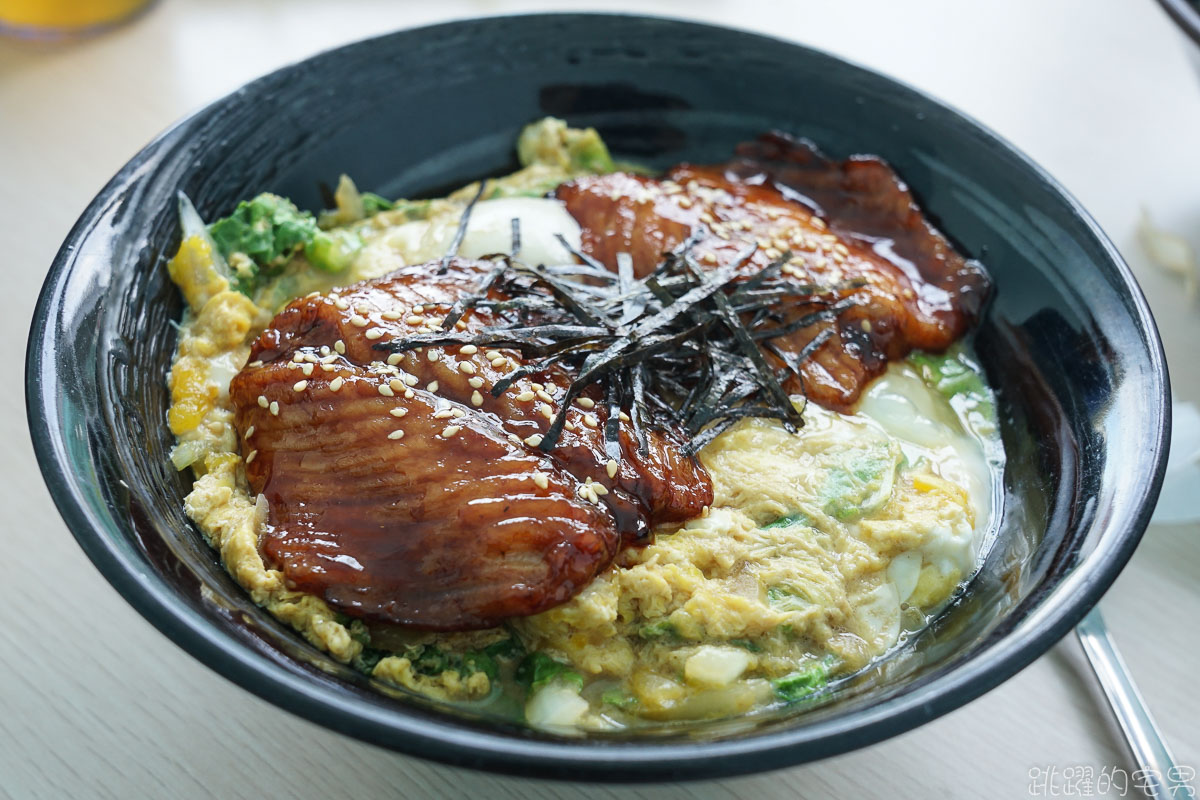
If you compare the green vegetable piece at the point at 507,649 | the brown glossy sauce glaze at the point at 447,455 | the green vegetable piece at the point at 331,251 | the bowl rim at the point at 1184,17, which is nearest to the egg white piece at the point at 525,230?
the brown glossy sauce glaze at the point at 447,455

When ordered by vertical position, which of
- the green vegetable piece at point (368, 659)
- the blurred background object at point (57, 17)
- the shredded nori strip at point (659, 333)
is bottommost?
the green vegetable piece at point (368, 659)

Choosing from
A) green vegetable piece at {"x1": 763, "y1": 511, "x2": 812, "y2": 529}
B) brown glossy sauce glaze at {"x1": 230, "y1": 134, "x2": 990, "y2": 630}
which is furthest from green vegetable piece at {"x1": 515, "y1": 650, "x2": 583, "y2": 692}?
green vegetable piece at {"x1": 763, "y1": 511, "x2": 812, "y2": 529}

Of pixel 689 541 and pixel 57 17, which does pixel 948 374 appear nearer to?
pixel 689 541

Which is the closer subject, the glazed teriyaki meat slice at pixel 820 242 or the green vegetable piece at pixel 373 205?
the glazed teriyaki meat slice at pixel 820 242

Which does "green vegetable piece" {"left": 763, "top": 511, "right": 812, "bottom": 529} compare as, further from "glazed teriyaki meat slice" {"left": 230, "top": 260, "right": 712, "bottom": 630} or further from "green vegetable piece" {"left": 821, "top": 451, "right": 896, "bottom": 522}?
"glazed teriyaki meat slice" {"left": 230, "top": 260, "right": 712, "bottom": 630}

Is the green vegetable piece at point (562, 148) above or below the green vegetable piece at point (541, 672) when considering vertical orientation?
above

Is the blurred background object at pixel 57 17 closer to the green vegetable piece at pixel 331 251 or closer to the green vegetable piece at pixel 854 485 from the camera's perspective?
the green vegetable piece at pixel 331 251

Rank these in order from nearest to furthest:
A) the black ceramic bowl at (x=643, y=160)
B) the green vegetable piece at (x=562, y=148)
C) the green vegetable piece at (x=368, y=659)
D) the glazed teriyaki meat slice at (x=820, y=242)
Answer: the black ceramic bowl at (x=643, y=160), the green vegetable piece at (x=368, y=659), the glazed teriyaki meat slice at (x=820, y=242), the green vegetable piece at (x=562, y=148)
